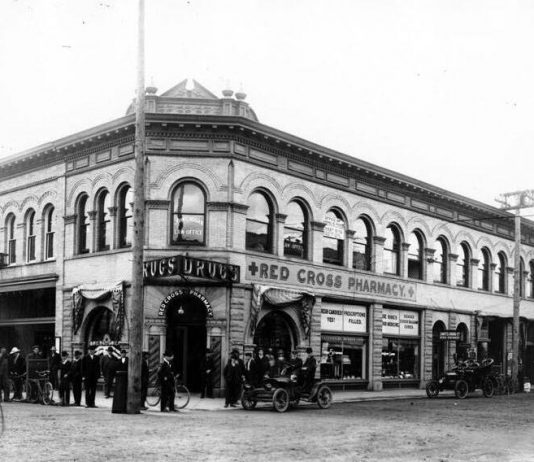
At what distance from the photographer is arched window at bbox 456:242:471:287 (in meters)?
35.0

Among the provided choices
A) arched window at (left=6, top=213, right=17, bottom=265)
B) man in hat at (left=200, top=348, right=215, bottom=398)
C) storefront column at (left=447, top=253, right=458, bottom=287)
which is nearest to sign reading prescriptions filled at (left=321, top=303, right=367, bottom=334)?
man in hat at (left=200, top=348, right=215, bottom=398)

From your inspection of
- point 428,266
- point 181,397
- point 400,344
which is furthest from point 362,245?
point 181,397

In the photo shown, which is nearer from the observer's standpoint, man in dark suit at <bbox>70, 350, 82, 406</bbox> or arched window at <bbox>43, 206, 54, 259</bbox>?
man in dark suit at <bbox>70, 350, 82, 406</bbox>

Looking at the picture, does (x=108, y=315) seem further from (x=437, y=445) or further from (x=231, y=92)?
(x=437, y=445)

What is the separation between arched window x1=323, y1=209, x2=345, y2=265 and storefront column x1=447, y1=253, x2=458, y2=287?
24.9ft

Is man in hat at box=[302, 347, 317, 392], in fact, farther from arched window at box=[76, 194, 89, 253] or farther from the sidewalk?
arched window at box=[76, 194, 89, 253]

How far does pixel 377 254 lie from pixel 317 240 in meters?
3.77

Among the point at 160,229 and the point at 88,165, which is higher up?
the point at 88,165

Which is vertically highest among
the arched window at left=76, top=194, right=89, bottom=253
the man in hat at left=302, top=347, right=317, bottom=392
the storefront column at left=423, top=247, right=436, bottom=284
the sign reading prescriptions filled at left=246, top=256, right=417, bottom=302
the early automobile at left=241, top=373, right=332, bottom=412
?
the arched window at left=76, top=194, right=89, bottom=253

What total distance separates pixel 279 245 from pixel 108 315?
6069mm

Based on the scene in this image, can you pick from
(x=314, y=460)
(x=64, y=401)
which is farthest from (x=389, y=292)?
(x=314, y=460)

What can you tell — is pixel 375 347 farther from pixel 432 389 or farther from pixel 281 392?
pixel 281 392

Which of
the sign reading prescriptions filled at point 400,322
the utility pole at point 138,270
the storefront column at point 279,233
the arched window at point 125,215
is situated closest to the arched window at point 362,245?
the sign reading prescriptions filled at point 400,322

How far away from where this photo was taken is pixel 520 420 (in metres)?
18.0
